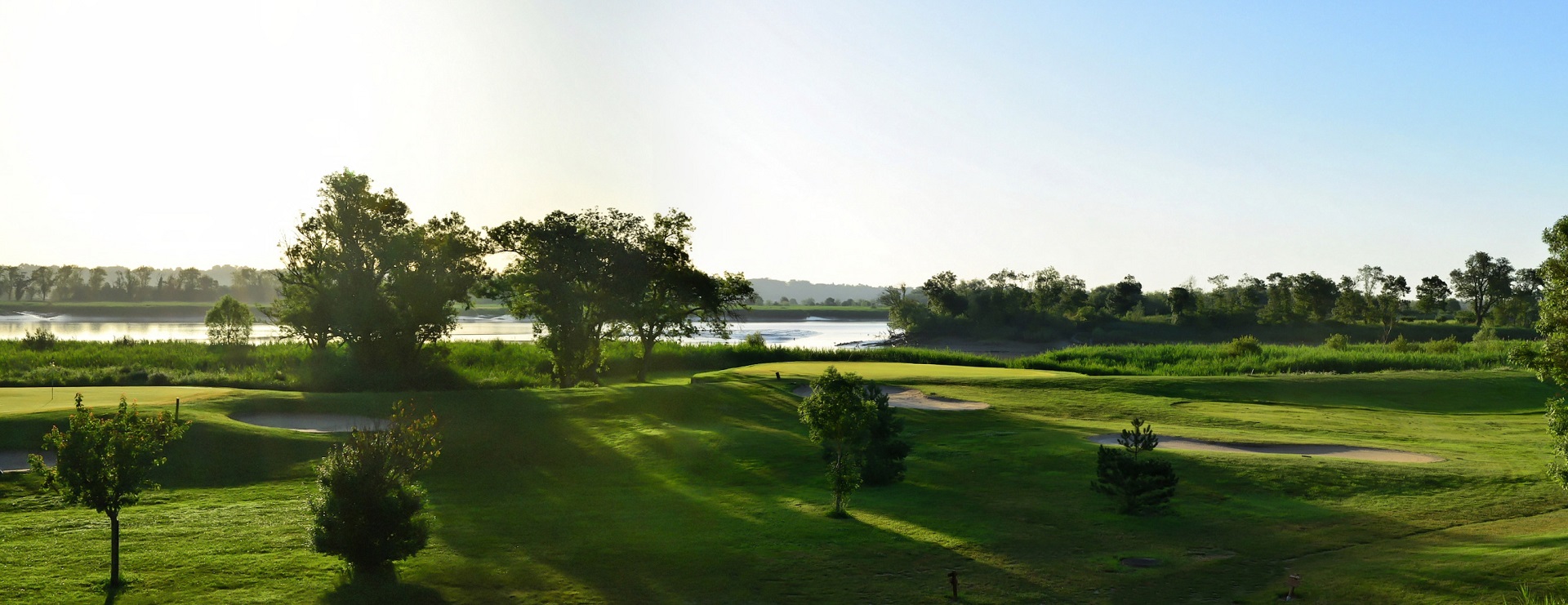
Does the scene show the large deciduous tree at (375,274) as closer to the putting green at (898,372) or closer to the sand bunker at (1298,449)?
the putting green at (898,372)

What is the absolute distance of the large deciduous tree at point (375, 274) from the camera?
44188 millimetres

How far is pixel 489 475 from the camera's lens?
2342 centimetres

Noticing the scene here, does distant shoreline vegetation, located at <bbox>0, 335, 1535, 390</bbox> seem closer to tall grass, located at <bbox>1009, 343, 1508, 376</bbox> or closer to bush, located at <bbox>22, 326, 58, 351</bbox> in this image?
tall grass, located at <bbox>1009, 343, 1508, 376</bbox>

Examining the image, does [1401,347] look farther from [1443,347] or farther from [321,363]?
[321,363]

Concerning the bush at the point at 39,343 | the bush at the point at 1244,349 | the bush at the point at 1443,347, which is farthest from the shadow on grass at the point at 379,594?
the bush at the point at 1443,347

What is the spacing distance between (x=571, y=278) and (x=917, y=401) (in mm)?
17992

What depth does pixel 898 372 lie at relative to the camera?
45.7 meters

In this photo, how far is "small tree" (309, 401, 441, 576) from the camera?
46.0ft

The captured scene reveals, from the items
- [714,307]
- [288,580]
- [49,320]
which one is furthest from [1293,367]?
[49,320]

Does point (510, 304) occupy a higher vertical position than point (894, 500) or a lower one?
higher

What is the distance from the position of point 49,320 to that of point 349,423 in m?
130

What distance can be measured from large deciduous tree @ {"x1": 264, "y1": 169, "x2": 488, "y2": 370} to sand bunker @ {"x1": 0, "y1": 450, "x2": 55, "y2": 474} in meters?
20.2

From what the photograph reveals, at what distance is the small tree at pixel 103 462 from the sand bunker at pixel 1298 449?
22.4 m

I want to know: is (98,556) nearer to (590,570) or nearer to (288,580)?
(288,580)
